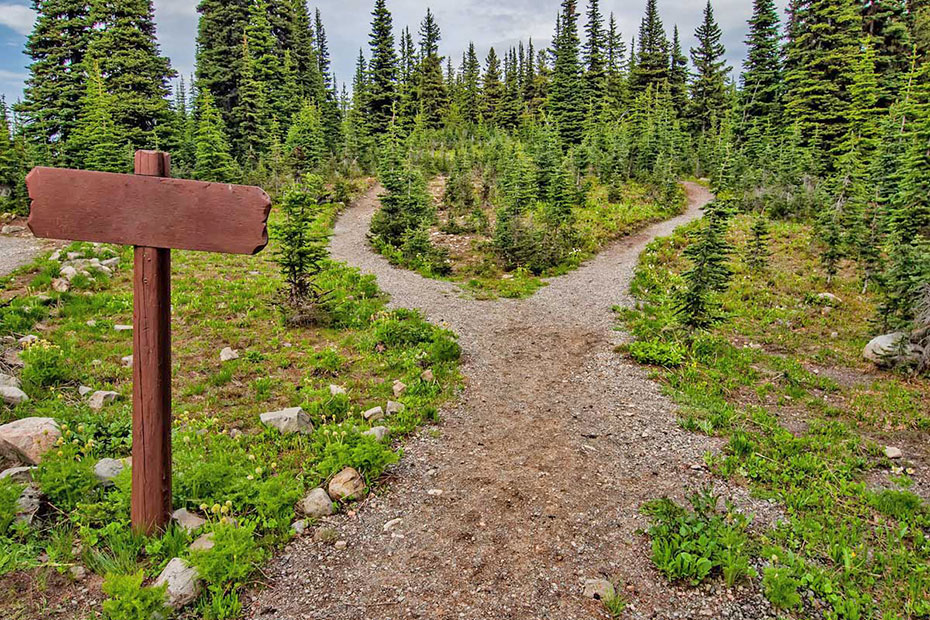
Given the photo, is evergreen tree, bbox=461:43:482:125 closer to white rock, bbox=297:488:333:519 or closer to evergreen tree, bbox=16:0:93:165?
evergreen tree, bbox=16:0:93:165

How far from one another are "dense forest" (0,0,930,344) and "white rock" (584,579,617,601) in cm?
761

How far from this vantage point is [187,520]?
421 centimetres

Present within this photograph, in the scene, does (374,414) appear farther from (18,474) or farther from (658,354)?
(658,354)

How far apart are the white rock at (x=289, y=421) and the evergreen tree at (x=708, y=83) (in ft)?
168

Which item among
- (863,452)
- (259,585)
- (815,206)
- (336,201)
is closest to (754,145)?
(815,206)

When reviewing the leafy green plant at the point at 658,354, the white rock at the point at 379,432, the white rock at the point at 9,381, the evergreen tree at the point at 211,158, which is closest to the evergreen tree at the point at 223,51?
the evergreen tree at the point at 211,158

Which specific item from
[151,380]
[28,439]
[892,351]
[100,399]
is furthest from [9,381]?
[892,351]

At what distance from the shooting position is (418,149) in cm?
4025

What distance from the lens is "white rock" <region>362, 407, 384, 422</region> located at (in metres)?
6.84

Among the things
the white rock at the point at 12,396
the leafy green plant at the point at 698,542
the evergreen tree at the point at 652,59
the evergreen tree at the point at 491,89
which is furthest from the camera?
the evergreen tree at the point at 491,89

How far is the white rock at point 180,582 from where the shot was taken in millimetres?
3492

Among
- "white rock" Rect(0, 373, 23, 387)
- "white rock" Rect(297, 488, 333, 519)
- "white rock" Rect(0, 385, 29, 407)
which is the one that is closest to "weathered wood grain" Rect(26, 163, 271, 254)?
"white rock" Rect(297, 488, 333, 519)

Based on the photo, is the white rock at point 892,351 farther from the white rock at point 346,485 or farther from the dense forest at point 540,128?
the white rock at point 346,485

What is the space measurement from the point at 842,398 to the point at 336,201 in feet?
86.8
